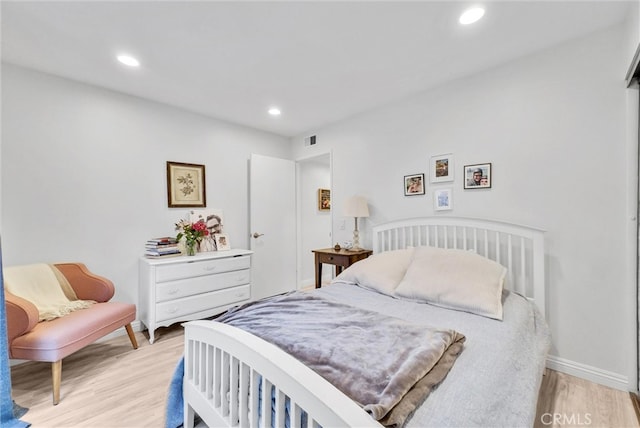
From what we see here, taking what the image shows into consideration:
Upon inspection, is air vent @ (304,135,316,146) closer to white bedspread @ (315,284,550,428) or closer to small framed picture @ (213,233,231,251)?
small framed picture @ (213,233,231,251)

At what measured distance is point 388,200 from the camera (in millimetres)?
3078

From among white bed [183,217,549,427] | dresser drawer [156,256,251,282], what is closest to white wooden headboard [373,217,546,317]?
white bed [183,217,549,427]

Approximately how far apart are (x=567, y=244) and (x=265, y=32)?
2.62 m

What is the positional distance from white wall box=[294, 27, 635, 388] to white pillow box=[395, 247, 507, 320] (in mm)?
586

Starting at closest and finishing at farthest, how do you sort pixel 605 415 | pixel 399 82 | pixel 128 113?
pixel 605 415 → pixel 399 82 → pixel 128 113

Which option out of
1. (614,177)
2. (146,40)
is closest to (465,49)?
(614,177)

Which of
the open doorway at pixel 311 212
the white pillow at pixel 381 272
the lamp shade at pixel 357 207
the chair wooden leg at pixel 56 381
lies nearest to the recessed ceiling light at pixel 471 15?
the white pillow at pixel 381 272

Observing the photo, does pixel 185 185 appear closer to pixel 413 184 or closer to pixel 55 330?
pixel 55 330

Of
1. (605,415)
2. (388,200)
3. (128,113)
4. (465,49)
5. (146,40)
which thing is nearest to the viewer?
(605,415)

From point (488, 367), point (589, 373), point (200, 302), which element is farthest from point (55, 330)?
point (589, 373)

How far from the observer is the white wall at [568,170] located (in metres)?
1.82

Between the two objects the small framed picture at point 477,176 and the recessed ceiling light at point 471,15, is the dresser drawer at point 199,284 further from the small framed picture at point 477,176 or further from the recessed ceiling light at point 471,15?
the recessed ceiling light at point 471,15

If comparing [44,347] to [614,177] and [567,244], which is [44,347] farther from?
[614,177]

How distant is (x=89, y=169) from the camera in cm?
261
